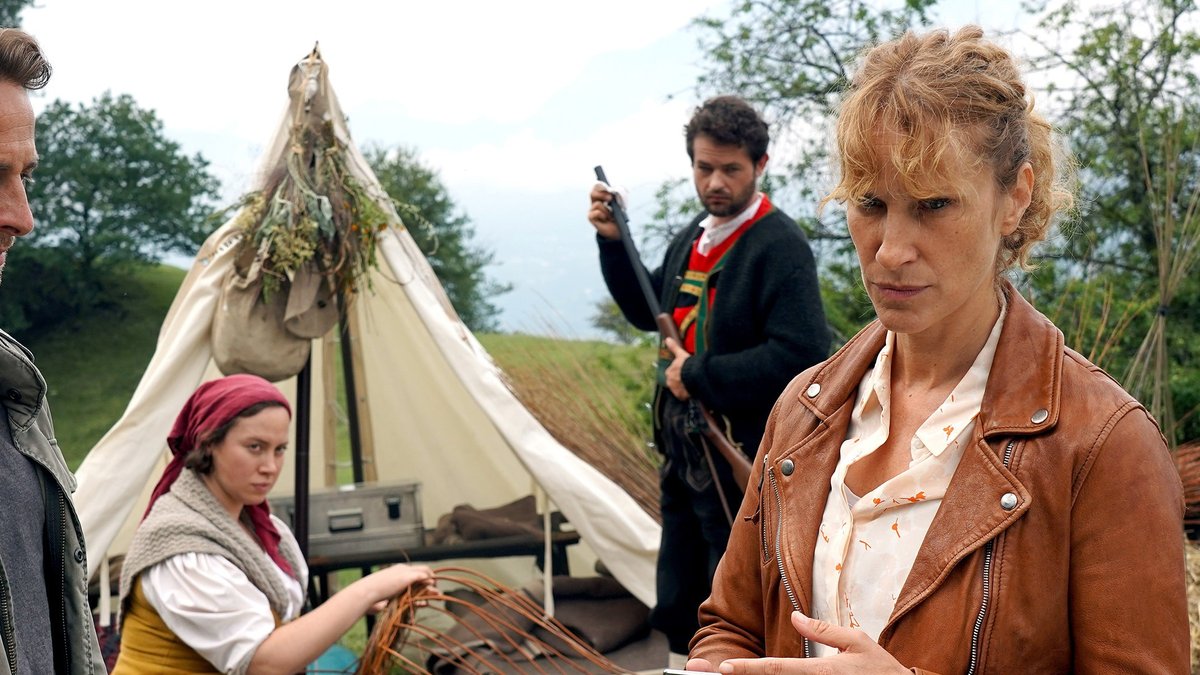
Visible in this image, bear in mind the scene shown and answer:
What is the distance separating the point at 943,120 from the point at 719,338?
2.24 m

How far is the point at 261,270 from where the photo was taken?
4098 millimetres

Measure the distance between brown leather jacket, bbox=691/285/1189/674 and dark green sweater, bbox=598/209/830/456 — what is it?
6.45ft

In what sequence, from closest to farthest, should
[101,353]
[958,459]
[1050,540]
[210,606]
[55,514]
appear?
[1050,540]
[958,459]
[55,514]
[210,606]
[101,353]

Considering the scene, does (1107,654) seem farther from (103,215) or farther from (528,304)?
(103,215)

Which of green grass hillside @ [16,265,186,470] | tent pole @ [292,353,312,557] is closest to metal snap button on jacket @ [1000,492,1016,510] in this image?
tent pole @ [292,353,312,557]

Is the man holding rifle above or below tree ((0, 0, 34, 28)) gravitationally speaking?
below

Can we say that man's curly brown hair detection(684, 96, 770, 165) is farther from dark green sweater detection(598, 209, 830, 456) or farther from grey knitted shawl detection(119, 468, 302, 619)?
grey knitted shawl detection(119, 468, 302, 619)

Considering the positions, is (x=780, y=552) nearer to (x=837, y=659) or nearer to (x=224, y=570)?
(x=837, y=659)

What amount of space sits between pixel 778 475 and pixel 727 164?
82.5 inches

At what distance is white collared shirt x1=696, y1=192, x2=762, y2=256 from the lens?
3.65 metres

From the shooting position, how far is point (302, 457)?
4555mm

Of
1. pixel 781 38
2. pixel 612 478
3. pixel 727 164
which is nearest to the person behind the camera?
pixel 727 164

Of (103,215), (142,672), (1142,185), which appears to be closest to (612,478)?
(142,672)

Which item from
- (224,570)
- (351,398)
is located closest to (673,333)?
(224,570)
